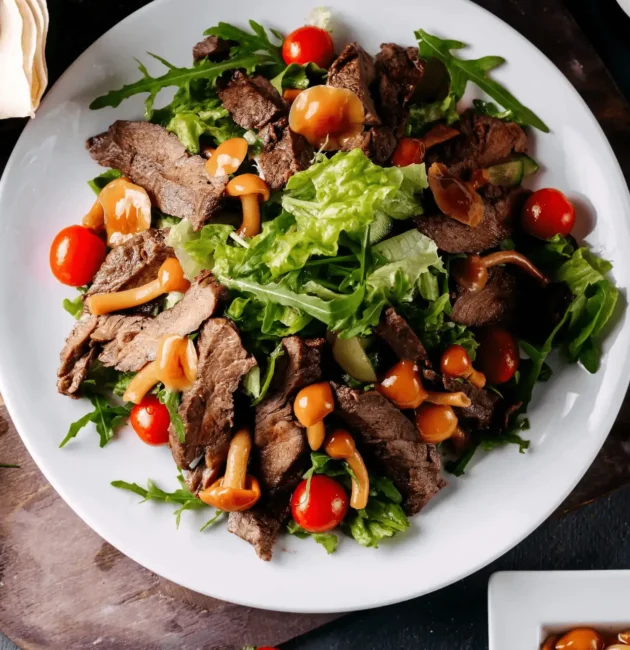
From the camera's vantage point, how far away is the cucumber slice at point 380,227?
9.43ft

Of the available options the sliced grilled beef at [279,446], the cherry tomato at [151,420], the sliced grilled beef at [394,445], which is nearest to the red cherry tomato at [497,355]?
the sliced grilled beef at [394,445]

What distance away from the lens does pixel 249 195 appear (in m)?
2.95

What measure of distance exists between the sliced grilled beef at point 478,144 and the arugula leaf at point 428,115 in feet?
0.18

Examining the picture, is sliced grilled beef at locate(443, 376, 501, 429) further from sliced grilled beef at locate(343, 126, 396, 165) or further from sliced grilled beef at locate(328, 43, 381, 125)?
sliced grilled beef at locate(328, 43, 381, 125)

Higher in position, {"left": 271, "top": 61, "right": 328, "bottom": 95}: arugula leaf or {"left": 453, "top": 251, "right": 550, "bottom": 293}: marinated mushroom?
{"left": 271, "top": 61, "right": 328, "bottom": 95}: arugula leaf

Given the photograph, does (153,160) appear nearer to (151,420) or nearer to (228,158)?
(228,158)

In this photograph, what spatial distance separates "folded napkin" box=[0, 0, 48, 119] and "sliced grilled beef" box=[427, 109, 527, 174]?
64.8 inches

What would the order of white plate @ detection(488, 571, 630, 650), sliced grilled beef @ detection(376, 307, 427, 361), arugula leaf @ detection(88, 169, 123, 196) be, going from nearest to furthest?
1. sliced grilled beef @ detection(376, 307, 427, 361)
2. arugula leaf @ detection(88, 169, 123, 196)
3. white plate @ detection(488, 571, 630, 650)

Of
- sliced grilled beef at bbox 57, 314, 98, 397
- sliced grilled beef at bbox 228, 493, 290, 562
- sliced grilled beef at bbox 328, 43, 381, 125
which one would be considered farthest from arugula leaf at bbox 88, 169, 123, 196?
sliced grilled beef at bbox 228, 493, 290, 562

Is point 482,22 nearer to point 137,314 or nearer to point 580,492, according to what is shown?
point 137,314

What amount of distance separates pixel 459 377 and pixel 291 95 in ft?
4.45

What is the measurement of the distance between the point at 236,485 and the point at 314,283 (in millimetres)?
857

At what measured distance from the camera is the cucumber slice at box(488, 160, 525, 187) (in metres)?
3.12

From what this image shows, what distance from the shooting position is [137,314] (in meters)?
3.13
